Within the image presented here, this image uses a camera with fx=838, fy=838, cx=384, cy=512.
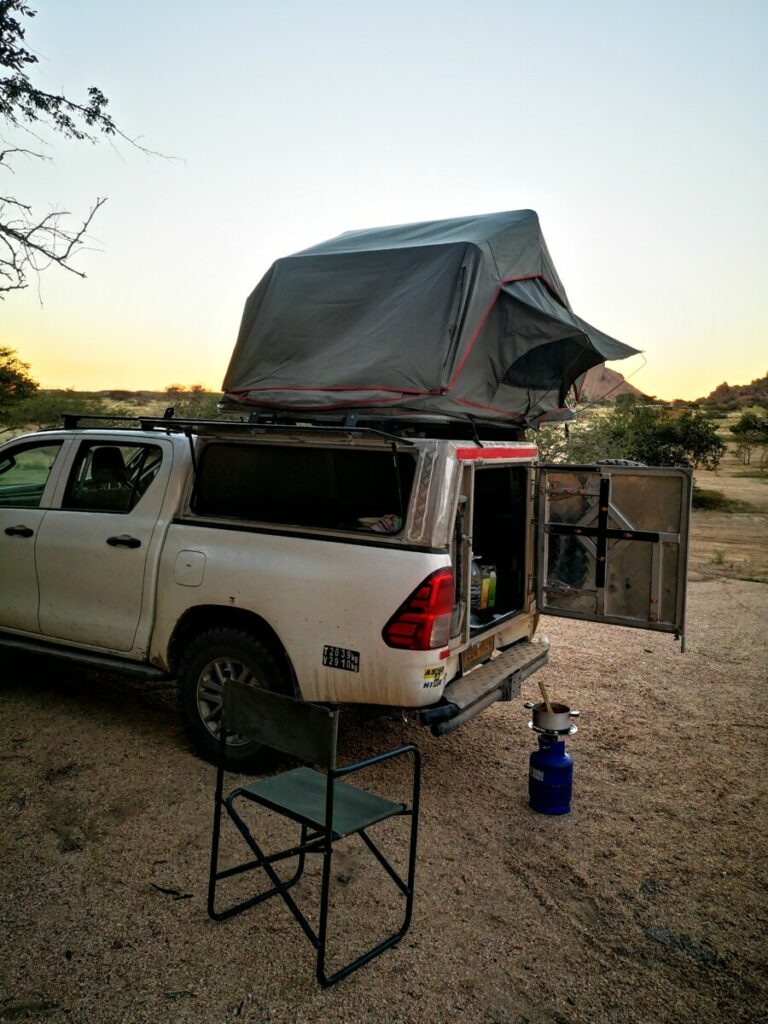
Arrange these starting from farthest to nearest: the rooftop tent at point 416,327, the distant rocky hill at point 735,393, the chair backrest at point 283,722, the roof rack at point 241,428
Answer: the distant rocky hill at point 735,393 < the rooftop tent at point 416,327 < the roof rack at point 241,428 < the chair backrest at point 283,722

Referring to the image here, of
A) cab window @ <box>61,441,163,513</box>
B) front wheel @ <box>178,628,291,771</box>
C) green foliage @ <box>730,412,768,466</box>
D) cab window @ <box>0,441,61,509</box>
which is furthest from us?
green foliage @ <box>730,412,768,466</box>

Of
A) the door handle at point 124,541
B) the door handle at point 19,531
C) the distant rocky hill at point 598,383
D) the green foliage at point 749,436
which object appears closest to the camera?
the door handle at point 124,541

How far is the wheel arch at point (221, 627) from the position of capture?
4637 mm

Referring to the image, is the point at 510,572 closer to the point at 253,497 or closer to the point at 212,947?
the point at 253,497

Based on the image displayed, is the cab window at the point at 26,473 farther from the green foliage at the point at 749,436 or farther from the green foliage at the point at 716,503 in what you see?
the green foliage at the point at 749,436

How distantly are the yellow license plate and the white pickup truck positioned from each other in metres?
0.02

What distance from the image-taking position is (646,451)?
80.1 feet

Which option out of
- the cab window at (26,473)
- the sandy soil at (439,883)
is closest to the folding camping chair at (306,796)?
the sandy soil at (439,883)

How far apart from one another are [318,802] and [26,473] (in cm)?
382

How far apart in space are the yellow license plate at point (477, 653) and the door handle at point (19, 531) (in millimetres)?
3103

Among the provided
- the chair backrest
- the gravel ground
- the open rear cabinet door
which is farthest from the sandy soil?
the open rear cabinet door

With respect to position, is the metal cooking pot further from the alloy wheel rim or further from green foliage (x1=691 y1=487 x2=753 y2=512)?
green foliage (x1=691 y1=487 x2=753 y2=512)

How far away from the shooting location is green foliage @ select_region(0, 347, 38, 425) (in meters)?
23.3

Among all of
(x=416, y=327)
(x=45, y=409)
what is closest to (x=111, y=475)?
(x=416, y=327)
